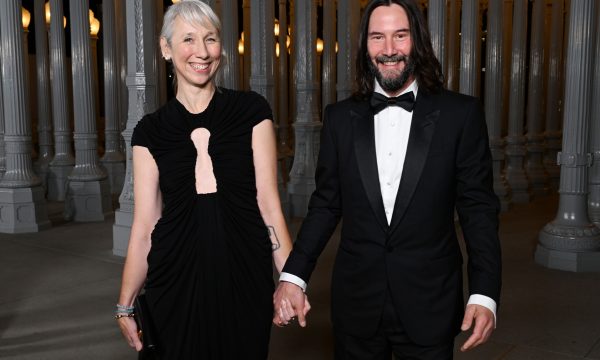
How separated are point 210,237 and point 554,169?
13.5 m

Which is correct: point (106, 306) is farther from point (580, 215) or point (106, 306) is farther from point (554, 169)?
point (554, 169)

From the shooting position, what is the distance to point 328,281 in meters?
7.01

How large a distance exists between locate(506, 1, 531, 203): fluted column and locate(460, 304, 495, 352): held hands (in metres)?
10.7

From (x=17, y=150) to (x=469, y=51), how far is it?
6.82 m

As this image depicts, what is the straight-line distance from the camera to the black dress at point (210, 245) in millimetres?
2518

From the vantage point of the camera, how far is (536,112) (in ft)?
45.0

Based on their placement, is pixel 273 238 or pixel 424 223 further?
pixel 273 238

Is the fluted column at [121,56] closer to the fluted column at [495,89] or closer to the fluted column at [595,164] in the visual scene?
the fluted column at [495,89]

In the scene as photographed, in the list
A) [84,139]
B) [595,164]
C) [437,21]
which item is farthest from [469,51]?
[84,139]

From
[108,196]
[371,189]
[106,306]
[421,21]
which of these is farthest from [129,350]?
[108,196]

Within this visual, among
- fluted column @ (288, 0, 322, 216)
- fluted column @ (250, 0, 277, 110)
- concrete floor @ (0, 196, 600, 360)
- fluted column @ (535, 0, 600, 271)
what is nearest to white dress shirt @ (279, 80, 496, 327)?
concrete floor @ (0, 196, 600, 360)

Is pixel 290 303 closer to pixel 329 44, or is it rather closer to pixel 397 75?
pixel 397 75

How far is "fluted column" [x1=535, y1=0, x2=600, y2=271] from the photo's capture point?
736cm

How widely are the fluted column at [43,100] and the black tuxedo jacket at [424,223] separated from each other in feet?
39.0
